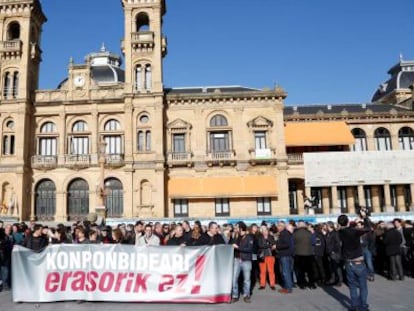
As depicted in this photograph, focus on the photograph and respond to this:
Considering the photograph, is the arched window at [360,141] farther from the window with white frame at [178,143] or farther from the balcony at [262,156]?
the window with white frame at [178,143]

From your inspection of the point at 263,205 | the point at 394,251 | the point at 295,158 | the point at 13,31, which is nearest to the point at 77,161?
the point at 13,31

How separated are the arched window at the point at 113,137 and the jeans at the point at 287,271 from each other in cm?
2654

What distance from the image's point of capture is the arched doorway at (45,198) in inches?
1390

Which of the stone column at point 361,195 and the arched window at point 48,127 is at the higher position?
the arched window at point 48,127

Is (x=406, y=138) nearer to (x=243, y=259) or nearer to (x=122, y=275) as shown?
(x=243, y=259)

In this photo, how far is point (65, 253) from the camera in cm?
997

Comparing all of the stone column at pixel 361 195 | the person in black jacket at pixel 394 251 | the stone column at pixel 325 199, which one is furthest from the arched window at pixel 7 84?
the person in black jacket at pixel 394 251

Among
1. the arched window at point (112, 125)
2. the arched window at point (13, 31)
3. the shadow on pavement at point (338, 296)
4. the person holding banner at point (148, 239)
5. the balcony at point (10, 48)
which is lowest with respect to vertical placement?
the shadow on pavement at point (338, 296)

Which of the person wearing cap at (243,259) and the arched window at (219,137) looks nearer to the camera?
the person wearing cap at (243,259)

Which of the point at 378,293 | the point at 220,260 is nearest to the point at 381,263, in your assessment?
the point at 378,293

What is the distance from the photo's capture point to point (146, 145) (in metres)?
35.4

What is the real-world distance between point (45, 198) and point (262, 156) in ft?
65.8

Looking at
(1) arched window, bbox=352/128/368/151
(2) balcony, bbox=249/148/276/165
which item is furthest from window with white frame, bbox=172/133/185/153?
(1) arched window, bbox=352/128/368/151

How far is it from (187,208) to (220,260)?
83.5ft
